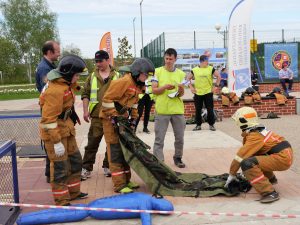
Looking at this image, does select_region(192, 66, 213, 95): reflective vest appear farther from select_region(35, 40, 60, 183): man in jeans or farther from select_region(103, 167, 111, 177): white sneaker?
select_region(35, 40, 60, 183): man in jeans

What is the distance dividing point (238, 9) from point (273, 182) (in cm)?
1014

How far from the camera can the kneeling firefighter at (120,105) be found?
17.7ft

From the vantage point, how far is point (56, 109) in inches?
183

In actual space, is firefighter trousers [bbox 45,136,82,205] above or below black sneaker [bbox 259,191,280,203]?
above

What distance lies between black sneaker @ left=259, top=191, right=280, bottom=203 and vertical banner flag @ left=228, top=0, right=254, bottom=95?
9.54m

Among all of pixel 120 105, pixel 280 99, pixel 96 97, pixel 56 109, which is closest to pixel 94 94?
pixel 96 97

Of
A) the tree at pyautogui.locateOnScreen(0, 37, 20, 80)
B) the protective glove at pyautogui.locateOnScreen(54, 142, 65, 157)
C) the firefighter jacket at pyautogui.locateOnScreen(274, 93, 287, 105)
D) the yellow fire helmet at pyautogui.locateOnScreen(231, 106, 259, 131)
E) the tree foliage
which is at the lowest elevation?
the firefighter jacket at pyautogui.locateOnScreen(274, 93, 287, 105)

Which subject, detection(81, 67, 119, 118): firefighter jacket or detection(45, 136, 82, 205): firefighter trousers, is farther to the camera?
detection(81, 67, 119, 118): firefighter jacket

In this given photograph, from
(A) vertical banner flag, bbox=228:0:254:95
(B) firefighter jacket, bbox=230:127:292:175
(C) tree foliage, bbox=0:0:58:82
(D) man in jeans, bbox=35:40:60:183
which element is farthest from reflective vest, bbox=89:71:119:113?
(C) tree foliage, bbox=0:0:58:82

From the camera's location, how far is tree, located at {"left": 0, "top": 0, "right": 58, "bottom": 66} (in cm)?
6288

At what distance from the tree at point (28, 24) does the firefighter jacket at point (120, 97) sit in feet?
195

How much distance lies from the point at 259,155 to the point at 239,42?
9.87 meters

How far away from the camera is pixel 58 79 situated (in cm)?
481

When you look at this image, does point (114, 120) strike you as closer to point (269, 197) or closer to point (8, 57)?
point (269, 197)
